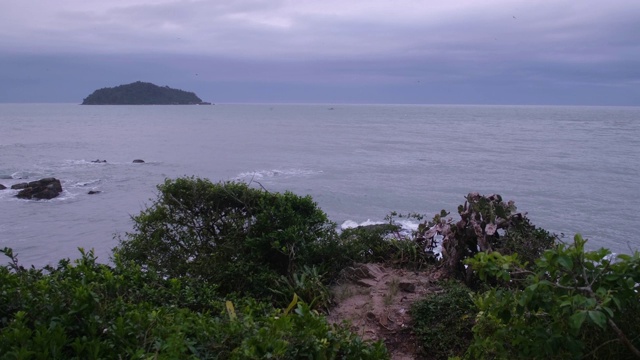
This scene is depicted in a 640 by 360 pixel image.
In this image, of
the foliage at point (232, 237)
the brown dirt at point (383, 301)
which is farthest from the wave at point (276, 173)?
the brown dirt at point (383, 301)

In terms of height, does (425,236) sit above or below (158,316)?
below

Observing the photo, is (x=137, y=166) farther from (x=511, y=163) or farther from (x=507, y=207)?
(x=507, y=207)

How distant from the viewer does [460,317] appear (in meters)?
7.00

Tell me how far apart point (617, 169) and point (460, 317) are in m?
35.4

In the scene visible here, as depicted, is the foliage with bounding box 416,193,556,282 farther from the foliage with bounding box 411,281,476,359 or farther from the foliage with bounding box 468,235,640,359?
the foliage with bounding box 468,235,640,359

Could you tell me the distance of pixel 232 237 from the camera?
841 cm

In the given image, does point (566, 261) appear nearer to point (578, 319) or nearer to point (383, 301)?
point (578, 319)

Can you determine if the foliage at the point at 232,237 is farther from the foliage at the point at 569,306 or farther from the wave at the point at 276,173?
the wave at the point at 276,173

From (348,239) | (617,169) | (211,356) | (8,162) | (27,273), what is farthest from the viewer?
(8,162)

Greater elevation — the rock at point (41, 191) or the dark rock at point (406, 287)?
the dark rock at point (406, 287)

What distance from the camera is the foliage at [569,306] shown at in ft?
10.7

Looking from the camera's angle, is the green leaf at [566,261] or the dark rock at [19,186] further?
the dark rock at [19,186]

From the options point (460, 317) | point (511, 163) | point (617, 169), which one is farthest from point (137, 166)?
point (460, 317)

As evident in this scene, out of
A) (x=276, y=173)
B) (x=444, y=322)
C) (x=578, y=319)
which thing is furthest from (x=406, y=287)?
(x=276, y=173)
